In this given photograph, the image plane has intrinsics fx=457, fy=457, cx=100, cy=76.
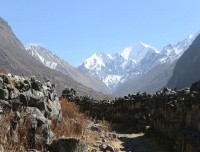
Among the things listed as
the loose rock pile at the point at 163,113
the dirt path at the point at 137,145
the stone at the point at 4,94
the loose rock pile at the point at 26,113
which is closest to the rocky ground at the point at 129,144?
the dirt path at the point at 137,145

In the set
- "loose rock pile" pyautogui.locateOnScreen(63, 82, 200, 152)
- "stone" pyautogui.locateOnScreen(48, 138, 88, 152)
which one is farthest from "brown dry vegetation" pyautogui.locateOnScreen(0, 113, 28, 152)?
"loose rock pile" pyautogui.locateOnScreen(63, 82, 200, 152)

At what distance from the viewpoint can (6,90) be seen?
1277 cm

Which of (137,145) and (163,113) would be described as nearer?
(137,145)

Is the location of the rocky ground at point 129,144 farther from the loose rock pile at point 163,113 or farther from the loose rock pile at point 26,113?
the loose rock pile at point 26,113

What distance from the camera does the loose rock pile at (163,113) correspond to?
13.0 m

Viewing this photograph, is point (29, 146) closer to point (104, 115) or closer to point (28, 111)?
point (28, 111)

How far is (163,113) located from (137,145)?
199 centimetres

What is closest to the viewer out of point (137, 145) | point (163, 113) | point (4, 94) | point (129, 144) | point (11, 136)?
point (11, 136)

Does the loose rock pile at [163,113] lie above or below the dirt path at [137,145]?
above

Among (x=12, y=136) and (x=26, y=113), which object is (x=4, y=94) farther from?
(x=12, y=136)

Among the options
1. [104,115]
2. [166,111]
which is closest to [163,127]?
[166,111]

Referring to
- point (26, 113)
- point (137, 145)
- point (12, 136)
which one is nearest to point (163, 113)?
point (137, 145)

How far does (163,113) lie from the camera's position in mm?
19578

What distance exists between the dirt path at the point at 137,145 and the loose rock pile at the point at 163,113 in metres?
0.40
